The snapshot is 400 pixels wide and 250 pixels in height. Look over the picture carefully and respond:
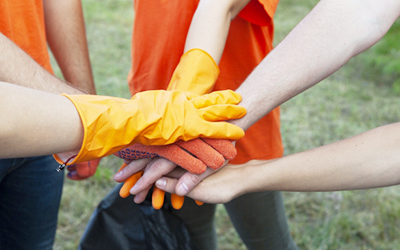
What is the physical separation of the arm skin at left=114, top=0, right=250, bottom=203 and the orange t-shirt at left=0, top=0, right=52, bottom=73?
473mm

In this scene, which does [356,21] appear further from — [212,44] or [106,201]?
[106,201]

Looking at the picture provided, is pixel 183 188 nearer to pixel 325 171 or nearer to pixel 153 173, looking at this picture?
pixel 153 173

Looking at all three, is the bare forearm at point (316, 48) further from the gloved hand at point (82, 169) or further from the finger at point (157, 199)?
the gloved hand at point (82, 169)

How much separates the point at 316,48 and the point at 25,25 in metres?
0.89

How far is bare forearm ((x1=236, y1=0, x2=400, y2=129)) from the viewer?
2.99ft

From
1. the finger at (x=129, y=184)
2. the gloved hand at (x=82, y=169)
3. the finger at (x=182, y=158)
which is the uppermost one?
the finger at (x=182, y=158)

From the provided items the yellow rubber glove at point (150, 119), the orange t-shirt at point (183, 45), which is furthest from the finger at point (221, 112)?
the orange t-shirt at point (183, 45)

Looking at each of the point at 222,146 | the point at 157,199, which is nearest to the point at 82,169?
the point at 157,199

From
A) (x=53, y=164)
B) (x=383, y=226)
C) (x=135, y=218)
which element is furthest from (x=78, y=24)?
(x=383, y=226)

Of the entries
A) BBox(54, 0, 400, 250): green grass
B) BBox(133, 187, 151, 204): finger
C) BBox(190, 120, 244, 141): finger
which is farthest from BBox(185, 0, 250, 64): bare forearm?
BBox(54, 0, 400, 250): green grass

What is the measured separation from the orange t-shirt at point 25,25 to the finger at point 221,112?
58cm

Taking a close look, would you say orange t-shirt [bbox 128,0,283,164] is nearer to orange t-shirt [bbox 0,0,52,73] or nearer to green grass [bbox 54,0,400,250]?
orange t-shirt [bbox 0,0,52,73]

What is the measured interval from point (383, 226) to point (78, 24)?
79.1 inches

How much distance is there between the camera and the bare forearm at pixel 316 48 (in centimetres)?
91
